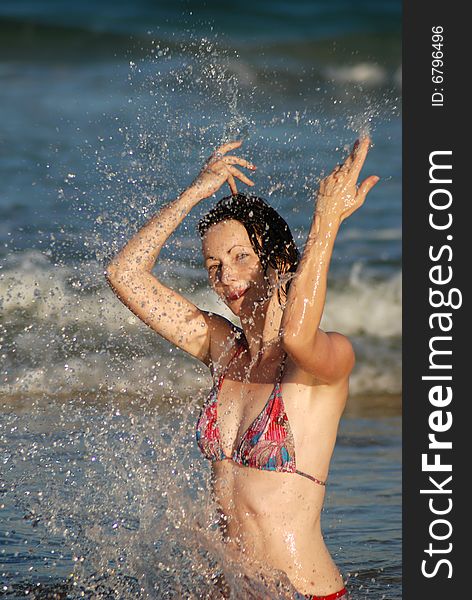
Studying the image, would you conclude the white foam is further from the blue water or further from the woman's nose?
the woman's nose

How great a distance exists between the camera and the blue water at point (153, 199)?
17.1ft

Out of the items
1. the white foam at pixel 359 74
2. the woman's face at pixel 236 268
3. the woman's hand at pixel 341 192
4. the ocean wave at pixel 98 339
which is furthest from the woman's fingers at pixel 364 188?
the white foam at pixel 359 74

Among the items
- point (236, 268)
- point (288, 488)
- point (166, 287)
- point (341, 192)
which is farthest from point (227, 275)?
point (288, 488)

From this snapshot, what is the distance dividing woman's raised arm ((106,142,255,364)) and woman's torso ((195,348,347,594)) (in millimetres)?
376

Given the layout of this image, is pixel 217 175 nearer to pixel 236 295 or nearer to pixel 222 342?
pixel 236 295

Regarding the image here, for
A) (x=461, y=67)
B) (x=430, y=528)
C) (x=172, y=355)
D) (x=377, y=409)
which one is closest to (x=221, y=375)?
(x=430, y=528)

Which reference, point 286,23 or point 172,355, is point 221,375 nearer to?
point 172,355

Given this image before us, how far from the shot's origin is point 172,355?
8.58 m

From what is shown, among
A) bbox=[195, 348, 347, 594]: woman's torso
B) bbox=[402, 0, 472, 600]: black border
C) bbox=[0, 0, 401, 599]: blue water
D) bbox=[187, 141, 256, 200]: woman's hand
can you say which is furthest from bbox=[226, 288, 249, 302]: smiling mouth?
bbox=[402, 0, 472, 600]: black border

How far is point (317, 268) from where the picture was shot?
11.0 feet

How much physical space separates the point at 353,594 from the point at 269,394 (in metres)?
1.34

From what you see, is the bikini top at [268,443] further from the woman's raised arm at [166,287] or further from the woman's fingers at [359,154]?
the woman's fingers at [359,154]

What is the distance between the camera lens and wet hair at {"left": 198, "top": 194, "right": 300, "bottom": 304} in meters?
3.71

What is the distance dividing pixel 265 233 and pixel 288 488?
0.80 m
